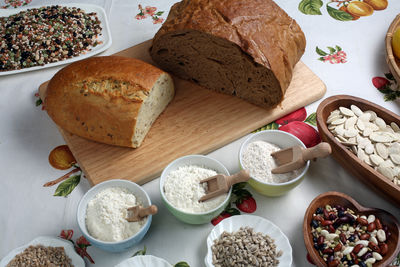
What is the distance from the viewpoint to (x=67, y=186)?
8.00 feet

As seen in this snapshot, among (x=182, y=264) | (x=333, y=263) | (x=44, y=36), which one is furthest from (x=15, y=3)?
(x=333, y=263)

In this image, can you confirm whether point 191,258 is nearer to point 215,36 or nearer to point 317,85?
point 215,36

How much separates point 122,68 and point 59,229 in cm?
107

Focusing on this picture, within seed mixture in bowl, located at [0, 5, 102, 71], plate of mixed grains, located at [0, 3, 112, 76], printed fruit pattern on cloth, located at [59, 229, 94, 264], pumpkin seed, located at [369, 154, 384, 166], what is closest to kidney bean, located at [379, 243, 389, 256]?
pumpkin seed, located at [369, 154, 384, 166]

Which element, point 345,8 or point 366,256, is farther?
point 345,8

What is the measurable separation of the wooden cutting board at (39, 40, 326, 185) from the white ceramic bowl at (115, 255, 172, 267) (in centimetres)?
55

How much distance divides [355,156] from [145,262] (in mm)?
1308

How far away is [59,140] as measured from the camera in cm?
268

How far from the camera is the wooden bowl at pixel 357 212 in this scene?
76.0 inches

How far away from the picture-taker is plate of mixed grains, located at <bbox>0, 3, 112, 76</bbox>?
119 inches

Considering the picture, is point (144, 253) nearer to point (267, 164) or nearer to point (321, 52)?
point (267, 164)

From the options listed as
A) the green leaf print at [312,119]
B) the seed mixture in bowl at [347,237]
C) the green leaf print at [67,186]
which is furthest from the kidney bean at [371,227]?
the green leaf print at [67,186]

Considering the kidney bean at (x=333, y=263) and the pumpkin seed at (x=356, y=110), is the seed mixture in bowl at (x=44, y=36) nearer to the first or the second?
the pumpkin seed at (x=356, y=110)

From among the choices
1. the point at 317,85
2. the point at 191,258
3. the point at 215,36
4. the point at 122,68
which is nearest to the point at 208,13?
the point at 215,36
